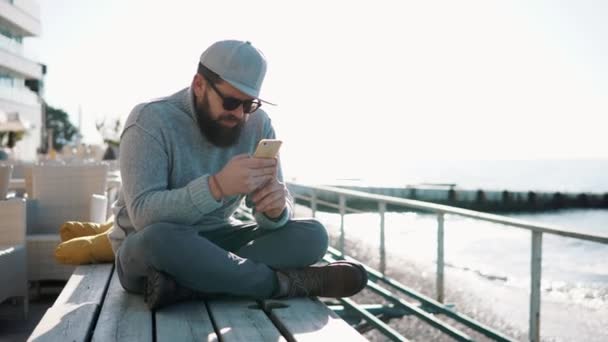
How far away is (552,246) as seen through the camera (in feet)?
93.3

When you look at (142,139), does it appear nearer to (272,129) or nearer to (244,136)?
(244,136)

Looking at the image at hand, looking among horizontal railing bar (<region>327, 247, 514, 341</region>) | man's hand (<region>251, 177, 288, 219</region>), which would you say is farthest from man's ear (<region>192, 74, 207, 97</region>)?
horizontal railing bar (<region>327, 247, 514, 341</region>)

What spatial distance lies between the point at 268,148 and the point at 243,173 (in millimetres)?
102

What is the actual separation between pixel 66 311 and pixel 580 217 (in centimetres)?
5563

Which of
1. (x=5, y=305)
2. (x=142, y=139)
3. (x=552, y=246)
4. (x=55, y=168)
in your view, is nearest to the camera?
(x=142, y=139)

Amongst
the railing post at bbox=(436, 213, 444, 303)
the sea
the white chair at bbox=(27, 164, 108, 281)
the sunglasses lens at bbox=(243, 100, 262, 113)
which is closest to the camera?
the sunglasses lens at bbox=(243, 100, 262, 113)

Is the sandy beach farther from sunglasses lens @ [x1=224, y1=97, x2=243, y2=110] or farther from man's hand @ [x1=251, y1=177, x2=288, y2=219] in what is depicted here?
sunglasses lens @ [x1=224, y1=97, x2=243, y2=110]

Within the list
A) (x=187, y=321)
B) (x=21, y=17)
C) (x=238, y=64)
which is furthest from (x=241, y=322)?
(x=21, y=17)

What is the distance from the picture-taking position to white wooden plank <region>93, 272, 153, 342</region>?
1.74m

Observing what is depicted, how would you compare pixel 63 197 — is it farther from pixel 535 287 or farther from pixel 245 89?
pixel 535 287

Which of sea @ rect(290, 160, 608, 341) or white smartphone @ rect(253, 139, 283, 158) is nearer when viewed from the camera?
white smartphone @ rect(253, 139, 283, 158)

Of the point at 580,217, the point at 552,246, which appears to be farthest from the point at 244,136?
the point at 580,217

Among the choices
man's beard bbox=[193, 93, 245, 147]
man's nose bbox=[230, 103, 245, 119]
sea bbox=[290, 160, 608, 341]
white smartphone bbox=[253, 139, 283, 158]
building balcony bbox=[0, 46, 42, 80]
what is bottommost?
sea bbox=[290, 160, 608, 341]

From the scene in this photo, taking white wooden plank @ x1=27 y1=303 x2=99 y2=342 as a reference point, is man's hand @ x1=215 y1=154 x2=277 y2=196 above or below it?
above
